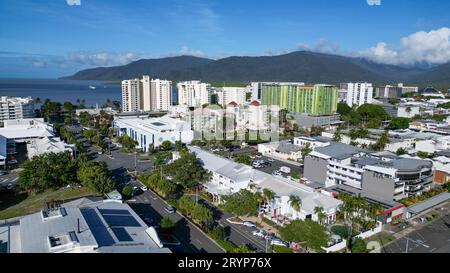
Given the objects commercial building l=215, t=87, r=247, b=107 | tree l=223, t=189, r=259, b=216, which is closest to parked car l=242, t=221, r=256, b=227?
tree l=223, t=189, r=259, b=216

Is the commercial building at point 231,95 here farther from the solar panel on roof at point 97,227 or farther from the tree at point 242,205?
the solar panel on roof at point 97,227

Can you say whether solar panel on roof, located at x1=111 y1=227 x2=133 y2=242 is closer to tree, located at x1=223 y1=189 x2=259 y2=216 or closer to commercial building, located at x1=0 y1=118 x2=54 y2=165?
tree, located at x1=223 y1=189 x2=259 y2=216

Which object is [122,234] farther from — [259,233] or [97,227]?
[259,233]


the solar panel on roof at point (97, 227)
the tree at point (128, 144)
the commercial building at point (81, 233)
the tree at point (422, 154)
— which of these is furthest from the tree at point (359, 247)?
the tree at point (128, 144)

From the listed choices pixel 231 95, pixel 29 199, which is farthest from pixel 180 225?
pixel 231 95

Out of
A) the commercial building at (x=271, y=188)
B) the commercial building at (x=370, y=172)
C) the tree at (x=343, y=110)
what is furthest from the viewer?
the tree at (x=343, y=110)
